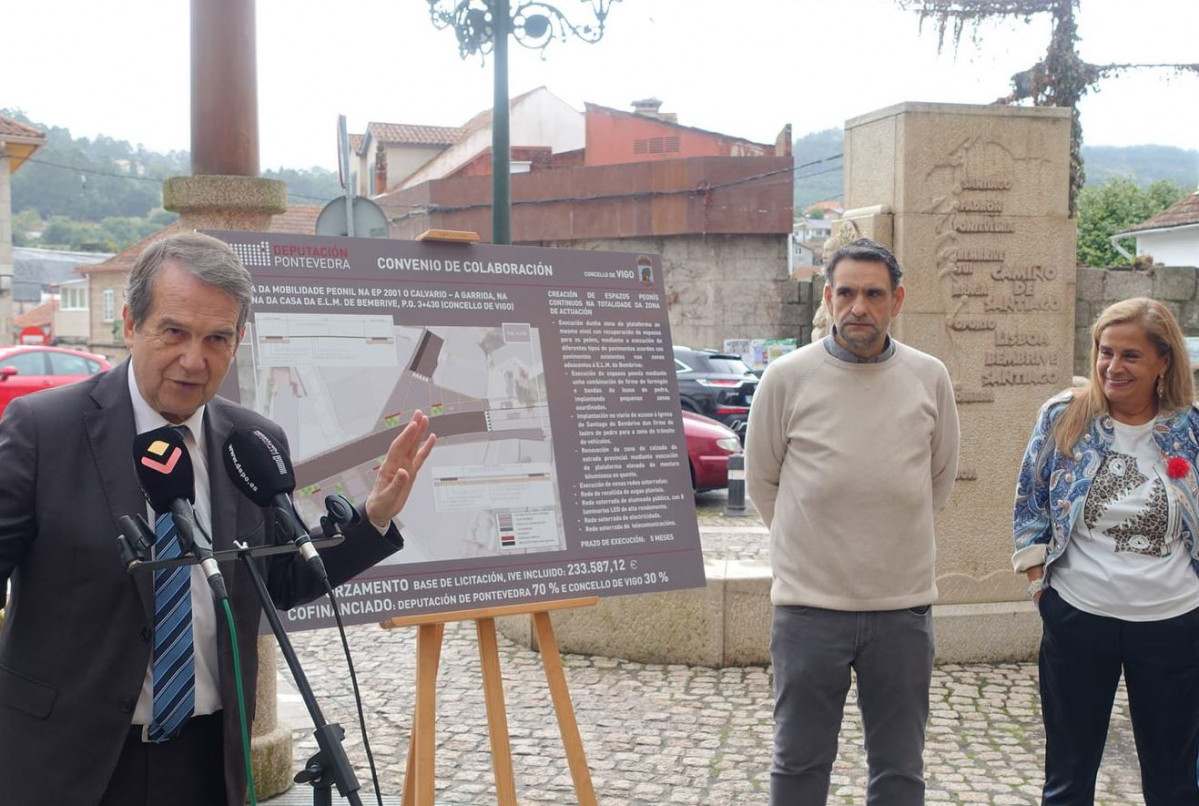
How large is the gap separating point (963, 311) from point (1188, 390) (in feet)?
9.27

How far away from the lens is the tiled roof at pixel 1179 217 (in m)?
29.5

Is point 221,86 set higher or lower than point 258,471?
higher

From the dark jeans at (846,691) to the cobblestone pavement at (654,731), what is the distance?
123 centimetres

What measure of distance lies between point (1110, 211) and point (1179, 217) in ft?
44.2

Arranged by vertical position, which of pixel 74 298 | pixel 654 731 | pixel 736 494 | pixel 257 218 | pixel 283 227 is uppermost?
pixel 283 227

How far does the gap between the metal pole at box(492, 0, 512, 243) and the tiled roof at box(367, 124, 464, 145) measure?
4012cm

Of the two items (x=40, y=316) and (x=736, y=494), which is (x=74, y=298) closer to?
(x=40, y=316)

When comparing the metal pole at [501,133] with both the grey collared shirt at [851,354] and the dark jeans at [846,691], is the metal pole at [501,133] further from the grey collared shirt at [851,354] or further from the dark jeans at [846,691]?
the dark jeans at [846,691]

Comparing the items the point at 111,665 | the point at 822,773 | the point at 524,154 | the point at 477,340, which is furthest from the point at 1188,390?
the point at 524,154

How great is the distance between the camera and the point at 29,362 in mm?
17578

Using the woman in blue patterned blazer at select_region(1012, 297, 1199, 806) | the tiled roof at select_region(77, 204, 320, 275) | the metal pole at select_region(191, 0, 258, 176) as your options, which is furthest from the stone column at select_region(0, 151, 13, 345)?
the woman in blue patterned blazer at select_region(1012, 297, 1199, 806)

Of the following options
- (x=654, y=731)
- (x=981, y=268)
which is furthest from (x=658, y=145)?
(x=654, y=731)

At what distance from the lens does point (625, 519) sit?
164 inches

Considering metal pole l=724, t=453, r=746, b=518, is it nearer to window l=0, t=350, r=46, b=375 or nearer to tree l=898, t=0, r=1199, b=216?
tree l=898, t=0, r=1199, b=216
